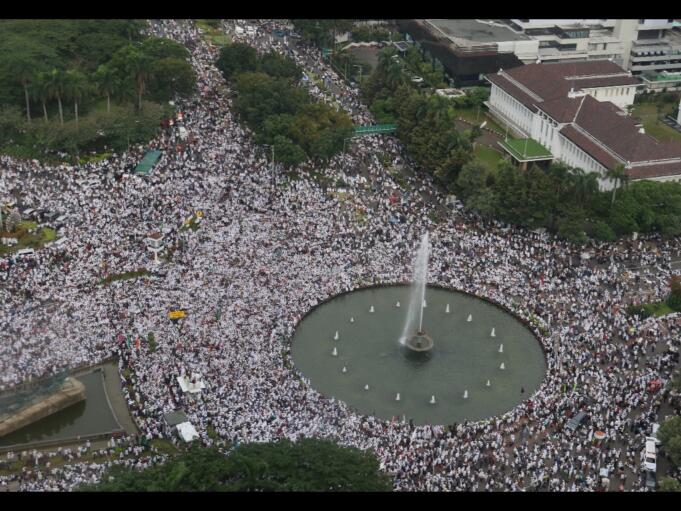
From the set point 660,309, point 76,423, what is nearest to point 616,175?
point 660,309

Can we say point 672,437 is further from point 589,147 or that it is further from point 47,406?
point 589,147

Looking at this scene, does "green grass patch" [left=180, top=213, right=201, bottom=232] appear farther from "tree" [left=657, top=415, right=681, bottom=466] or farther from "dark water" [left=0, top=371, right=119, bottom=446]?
"tree" [left=657, top=415, right=681, bottom=466]

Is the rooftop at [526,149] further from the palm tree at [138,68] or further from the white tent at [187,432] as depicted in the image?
the white tent at [187,432]

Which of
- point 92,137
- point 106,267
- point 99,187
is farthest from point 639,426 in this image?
point 92,137

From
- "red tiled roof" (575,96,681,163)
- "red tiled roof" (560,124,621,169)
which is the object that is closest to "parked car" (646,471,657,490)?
"red tiled roof" (560,124,621,169)

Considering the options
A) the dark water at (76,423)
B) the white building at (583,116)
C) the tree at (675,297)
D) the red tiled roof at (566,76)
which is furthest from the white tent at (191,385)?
the red tiled roof at (566,76)
